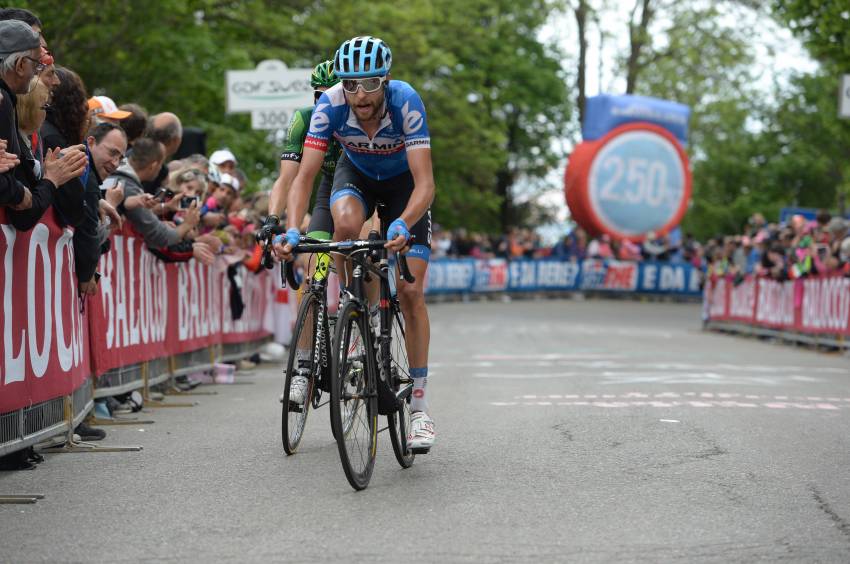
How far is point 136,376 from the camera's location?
10219 millimetres

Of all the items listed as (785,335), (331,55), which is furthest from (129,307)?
(331,55)

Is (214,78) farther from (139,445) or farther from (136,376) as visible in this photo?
(139,445)

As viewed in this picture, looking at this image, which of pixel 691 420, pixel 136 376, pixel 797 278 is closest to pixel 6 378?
pixel 136 376

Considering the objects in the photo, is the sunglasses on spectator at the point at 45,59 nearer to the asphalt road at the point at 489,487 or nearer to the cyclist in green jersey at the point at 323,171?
the cyclist in green jersey at the point at 323,171

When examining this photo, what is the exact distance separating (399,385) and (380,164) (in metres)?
1.16

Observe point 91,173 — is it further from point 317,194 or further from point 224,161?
point 224,161

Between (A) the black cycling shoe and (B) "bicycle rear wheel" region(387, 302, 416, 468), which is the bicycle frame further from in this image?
(A) the black cycling shoe

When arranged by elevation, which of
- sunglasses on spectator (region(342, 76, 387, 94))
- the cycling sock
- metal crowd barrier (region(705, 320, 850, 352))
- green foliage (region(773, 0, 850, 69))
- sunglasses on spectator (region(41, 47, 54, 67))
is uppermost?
green foliage (region(773, 0, 850, 69))

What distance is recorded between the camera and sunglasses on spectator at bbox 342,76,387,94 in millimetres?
6852

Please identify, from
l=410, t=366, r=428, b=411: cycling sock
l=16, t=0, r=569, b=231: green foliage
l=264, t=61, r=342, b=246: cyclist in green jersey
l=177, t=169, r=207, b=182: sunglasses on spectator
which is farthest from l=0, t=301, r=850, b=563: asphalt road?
l=16, t=0, r=569, b=231: green foliage

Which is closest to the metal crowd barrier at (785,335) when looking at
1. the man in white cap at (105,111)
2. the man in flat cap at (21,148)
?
the man in white cap at (105,111)

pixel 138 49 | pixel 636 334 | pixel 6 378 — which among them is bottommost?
pixel 636 334

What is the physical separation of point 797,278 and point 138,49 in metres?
12.8

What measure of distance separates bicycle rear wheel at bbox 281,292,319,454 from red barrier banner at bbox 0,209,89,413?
4.21 feet
